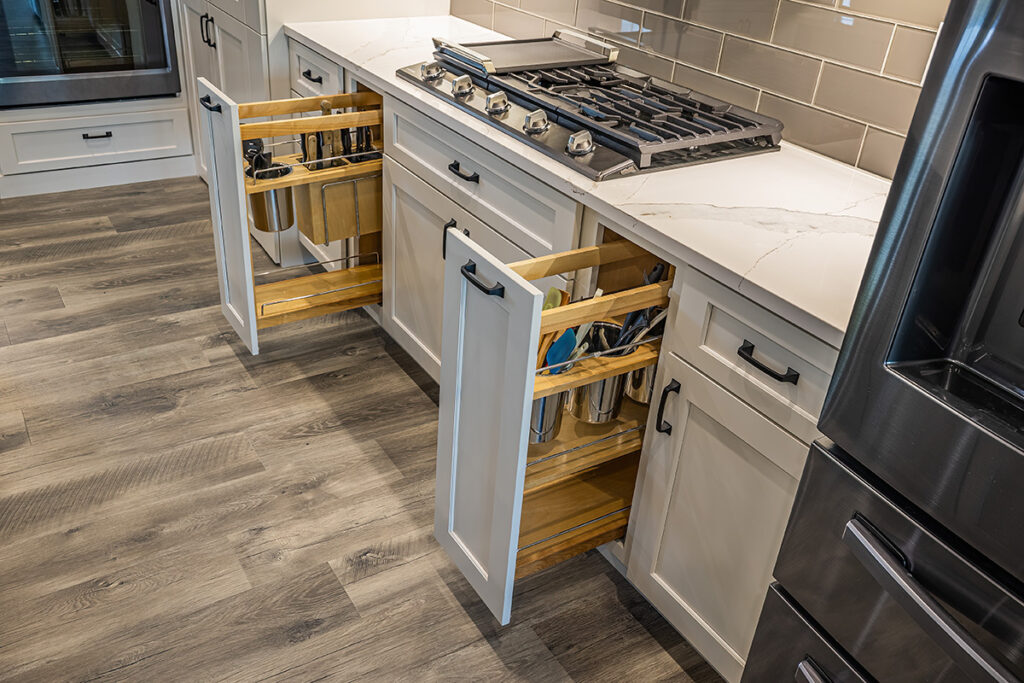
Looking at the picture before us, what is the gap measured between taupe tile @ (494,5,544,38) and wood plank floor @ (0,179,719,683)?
3.47 feet

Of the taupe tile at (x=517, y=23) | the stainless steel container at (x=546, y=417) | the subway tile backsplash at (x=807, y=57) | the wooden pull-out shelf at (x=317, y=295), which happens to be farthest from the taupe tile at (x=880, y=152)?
the wooden pull-out shelf at (x=317, y=295)

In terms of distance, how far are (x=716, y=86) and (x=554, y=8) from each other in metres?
0.70

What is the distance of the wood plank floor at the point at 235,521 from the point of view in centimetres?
167

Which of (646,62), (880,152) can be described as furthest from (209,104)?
(880,152)

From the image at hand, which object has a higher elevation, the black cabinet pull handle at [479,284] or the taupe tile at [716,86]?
the taupe tile at [716,86]

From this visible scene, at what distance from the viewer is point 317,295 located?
2516 mm

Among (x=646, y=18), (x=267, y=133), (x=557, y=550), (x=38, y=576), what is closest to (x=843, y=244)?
(x=557, y=550)

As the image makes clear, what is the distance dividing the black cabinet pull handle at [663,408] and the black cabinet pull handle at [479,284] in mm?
384

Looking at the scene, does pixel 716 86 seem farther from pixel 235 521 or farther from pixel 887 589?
pixel 235 521

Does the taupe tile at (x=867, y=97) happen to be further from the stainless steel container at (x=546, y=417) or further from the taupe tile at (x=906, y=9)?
the stainless steel container at (x=546, y=417)

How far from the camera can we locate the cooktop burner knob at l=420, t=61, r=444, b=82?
2.18 m

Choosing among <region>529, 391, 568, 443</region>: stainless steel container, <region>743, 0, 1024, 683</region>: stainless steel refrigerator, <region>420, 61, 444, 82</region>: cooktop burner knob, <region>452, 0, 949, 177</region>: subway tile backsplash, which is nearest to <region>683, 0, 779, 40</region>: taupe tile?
<region>452, 0, 949, 177</region>: subway tile backsplash

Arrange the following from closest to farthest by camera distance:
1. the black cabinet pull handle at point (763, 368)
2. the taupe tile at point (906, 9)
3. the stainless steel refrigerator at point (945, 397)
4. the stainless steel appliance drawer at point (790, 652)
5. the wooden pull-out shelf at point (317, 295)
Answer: the stainless steel refrigerator at point (945, 397) < the stainless steel appliance drawer at point (790, 652) < the black cabinet pull handle at point (763, 368) < the taupe tile at point (906, 9) < the wooden pull-out shelf at point (317, 295)

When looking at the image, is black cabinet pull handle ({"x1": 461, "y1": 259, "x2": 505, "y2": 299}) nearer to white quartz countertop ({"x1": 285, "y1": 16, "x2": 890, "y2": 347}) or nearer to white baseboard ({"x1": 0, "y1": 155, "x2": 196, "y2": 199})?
white quartz countertop ({"x1": 285, "y1": 16, "x2": 890, "y2": 347})
